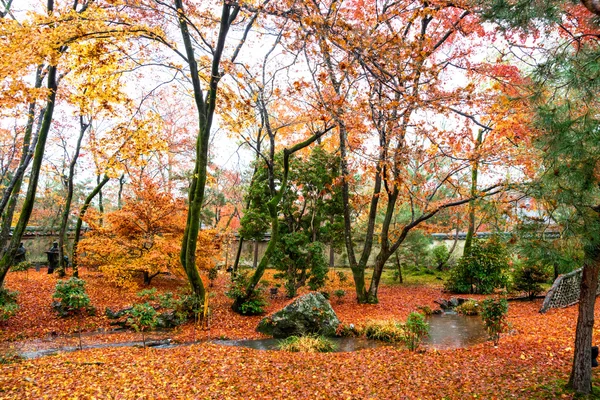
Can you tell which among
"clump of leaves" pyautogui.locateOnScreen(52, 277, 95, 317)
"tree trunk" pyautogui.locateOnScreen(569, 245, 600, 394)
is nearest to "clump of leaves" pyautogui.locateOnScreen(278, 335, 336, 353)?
"tree trunk" pyautogui.locateOnScreen(569, 245, 600, 394)

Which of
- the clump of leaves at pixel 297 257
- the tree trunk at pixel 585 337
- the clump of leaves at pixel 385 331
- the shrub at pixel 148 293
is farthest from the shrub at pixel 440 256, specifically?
the tree trunk at pixel 585 337

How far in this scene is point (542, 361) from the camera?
4621 mm

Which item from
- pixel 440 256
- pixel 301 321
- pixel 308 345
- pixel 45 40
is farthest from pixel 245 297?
pixel 440 256

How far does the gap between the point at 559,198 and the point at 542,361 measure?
301 centimetres

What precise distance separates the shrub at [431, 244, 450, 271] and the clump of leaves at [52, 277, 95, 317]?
12.8m

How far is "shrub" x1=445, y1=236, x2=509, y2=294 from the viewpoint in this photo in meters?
11.4

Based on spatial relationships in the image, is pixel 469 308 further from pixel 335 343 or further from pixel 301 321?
pixel 301 321

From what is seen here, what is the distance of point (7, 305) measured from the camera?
6836mm

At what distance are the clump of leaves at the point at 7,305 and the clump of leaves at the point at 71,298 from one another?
0.66 metres

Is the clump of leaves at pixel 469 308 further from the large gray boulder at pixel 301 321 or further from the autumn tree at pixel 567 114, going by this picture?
the autumn tree at pixel 567 114

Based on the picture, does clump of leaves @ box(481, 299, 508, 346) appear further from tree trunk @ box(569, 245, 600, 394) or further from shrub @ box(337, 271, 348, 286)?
shrub @ box(337, 271, 348, 286)

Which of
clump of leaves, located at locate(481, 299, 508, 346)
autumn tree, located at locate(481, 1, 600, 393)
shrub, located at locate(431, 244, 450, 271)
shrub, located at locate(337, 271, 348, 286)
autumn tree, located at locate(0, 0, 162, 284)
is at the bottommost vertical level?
shrub, located at locate(337, 271, 348, 286)

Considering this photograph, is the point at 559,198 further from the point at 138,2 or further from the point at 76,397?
the point at 138,2

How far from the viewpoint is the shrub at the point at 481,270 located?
11438 millimetres
